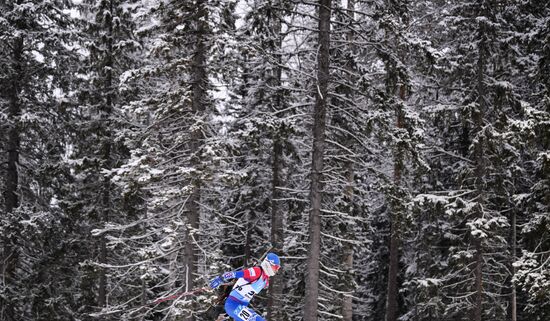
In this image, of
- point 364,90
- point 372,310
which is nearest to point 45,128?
point 364,90

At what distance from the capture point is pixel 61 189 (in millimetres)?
20062

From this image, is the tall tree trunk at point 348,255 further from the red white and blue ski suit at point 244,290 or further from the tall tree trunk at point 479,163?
the red white and blue ski suit at point 244,290

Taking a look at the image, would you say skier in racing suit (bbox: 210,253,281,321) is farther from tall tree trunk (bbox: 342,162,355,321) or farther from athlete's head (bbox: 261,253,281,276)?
tall tree trunk (bbox: 342,162,355,321)

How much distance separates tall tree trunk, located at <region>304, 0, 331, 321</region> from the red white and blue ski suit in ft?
8.72

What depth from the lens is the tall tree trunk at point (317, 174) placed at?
40.3 feet

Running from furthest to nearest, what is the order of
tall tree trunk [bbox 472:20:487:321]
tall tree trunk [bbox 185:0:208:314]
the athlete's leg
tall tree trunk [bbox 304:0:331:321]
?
tall tree trunk [bbox 472:20:487:321]
tall tree trunk [bbox 185:0:208:314]
tall tree trunk [bbox 304:0:331:321]
the athlete's leg

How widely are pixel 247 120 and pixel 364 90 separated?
402cm

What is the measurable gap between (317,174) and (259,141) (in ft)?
19.5

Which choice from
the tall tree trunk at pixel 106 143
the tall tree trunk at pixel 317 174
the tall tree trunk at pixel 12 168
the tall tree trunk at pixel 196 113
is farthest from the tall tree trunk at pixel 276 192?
the tall tree trunk at pixel 12 168

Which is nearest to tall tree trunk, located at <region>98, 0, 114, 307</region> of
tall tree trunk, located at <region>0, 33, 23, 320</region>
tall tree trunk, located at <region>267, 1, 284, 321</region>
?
tall tree trunk, located at <region>0, 33, 23, 320</region>

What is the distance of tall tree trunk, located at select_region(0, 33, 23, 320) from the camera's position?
17.7m

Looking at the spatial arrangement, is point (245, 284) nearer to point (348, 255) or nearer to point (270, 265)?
point (270, 265)

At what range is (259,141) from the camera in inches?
719

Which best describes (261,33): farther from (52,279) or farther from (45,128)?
(52,279)
